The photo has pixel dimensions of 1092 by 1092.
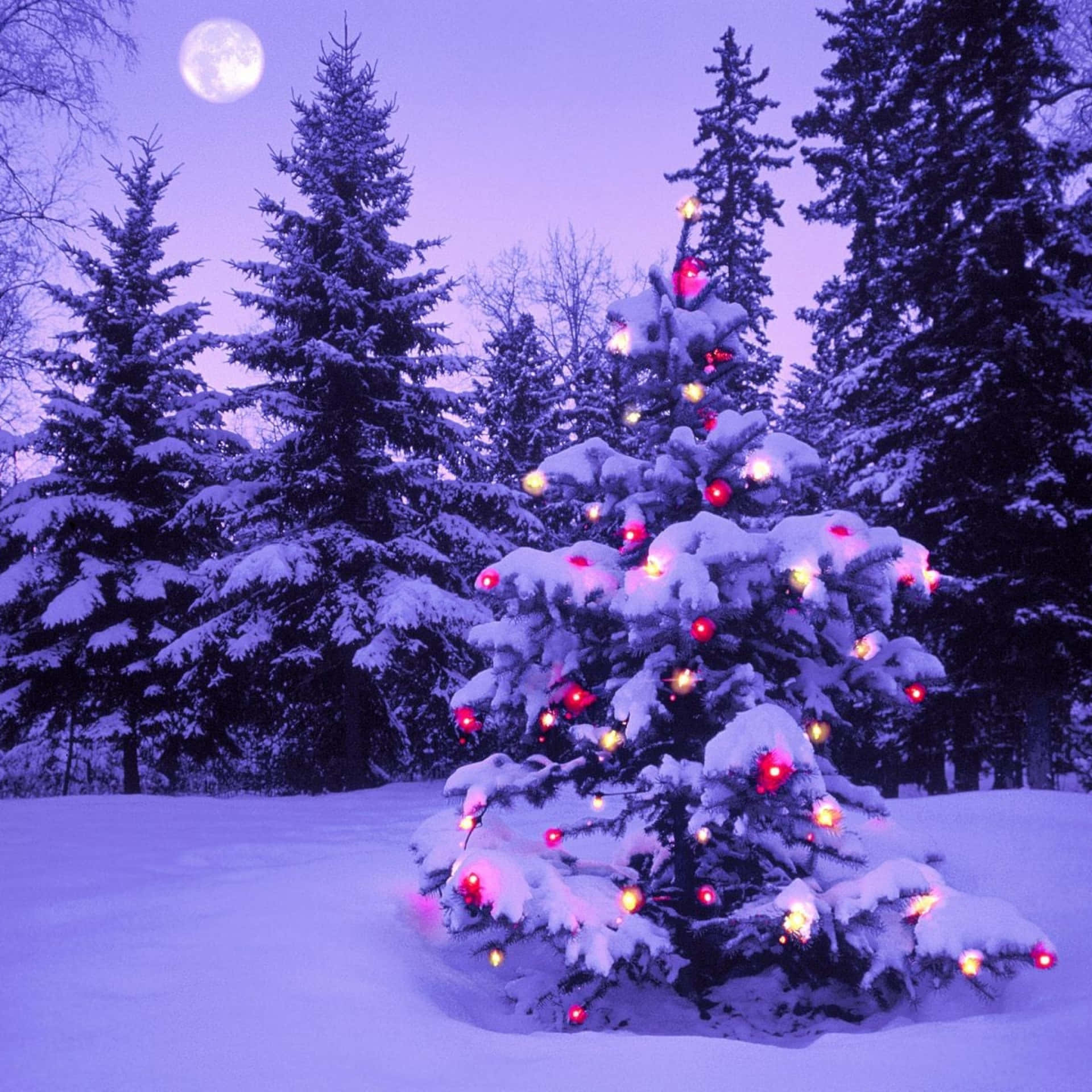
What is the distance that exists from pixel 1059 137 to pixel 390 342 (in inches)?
446

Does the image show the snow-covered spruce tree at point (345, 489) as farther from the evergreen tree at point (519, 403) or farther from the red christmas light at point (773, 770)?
the red christmas light at point (773, 770)

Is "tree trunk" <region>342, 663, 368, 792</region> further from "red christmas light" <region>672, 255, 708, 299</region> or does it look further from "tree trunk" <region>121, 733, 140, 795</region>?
"red christmas light" <region>672, 255, 708, 299</region>

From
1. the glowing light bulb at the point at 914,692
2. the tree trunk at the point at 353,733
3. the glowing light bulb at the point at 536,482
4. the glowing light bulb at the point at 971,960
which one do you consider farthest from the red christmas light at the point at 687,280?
the tree trunk at the point at 353,733

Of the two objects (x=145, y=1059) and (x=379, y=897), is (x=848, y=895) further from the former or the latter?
(x=145, y=1059)

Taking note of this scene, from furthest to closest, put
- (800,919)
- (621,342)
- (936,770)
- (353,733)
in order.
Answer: (936,770) → (353,733) → (621,342) → (800,919)

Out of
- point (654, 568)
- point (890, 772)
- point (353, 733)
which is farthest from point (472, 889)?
point (890, 772)

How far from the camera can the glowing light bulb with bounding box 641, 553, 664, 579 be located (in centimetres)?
434

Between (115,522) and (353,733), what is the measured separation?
6171 mm

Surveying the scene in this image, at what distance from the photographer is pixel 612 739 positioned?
468 centimetres

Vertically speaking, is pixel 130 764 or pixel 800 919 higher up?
pixel 800 919

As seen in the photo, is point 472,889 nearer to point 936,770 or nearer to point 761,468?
point 761,468

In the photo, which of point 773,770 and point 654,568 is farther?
point 654,568

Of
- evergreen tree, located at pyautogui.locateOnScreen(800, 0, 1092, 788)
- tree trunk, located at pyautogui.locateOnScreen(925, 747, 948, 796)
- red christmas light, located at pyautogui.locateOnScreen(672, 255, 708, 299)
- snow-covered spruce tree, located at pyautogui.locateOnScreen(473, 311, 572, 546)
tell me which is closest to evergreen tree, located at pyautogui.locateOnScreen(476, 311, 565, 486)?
snow-covered spruce tree, located at pyautogui.locateOnScreen(473, 311, 572, 546)

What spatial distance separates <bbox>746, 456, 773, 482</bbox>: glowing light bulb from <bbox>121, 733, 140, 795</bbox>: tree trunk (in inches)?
557
